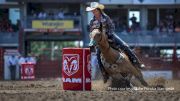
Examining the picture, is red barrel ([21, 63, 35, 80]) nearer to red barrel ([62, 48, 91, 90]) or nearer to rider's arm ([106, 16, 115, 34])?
red barrel ([62, 48, 91, 90])

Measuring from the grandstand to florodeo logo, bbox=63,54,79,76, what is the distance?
2111 centimetres

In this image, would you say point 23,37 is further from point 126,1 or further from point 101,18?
point 101,18

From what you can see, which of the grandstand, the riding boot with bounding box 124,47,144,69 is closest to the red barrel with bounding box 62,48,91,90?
the riding boot with bounding box 124,47,144,69

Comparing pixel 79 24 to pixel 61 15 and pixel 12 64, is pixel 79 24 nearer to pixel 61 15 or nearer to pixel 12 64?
pixel 61 15

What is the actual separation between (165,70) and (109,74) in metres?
18.0

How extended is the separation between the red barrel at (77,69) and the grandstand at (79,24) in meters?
21.2

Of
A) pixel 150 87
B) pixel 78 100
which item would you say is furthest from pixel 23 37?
pixel 78 100

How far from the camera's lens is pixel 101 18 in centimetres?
1207

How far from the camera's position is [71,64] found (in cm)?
1238

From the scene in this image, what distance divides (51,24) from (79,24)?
6.49ft

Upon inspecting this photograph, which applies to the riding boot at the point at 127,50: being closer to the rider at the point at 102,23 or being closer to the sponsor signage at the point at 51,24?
the rider at the point at 102,23

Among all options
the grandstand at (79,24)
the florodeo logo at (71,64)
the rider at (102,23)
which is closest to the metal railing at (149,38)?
the grandstand at (79,24)

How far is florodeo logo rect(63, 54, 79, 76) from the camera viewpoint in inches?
486

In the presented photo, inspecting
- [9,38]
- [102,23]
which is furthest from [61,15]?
[102,23]
